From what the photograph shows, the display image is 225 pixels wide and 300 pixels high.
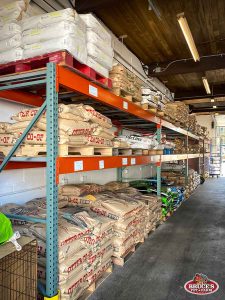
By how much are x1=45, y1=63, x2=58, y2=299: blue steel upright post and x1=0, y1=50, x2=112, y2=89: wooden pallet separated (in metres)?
0.15

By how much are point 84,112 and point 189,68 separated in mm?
6489

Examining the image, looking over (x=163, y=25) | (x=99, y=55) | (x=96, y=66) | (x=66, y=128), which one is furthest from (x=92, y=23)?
(x=163, y=25)

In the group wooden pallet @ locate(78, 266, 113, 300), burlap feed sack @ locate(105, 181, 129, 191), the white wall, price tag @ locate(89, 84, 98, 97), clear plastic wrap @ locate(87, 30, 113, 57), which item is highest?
the white wall

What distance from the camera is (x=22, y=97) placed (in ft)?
11.5

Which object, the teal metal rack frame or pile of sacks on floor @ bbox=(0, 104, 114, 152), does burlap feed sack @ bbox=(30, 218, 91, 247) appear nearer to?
the teal metal rack frame

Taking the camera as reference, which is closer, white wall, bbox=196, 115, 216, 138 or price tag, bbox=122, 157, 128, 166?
price tag, bbox=122, 157, 128, 166

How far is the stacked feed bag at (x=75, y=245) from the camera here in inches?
104

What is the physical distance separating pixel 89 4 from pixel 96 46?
243cm

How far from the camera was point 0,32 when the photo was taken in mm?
2893

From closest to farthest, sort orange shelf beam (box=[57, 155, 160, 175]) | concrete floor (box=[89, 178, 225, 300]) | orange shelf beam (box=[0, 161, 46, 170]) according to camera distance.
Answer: orange shelf beam (box=[57, 155, 160, 175]), concrete floor (box=[89, 178, 225, 300]), orange shelf beam (box=[0, 161, 46, 170])

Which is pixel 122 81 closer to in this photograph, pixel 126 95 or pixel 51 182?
pixel 126 95

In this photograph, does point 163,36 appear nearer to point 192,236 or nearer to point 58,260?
point 192,236

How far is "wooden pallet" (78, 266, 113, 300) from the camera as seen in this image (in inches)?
118

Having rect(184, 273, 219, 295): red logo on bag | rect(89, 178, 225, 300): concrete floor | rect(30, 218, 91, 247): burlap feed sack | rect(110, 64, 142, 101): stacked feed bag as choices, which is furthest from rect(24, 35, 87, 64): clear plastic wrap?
rect(184, 273, 219, 295): red logo on bag
